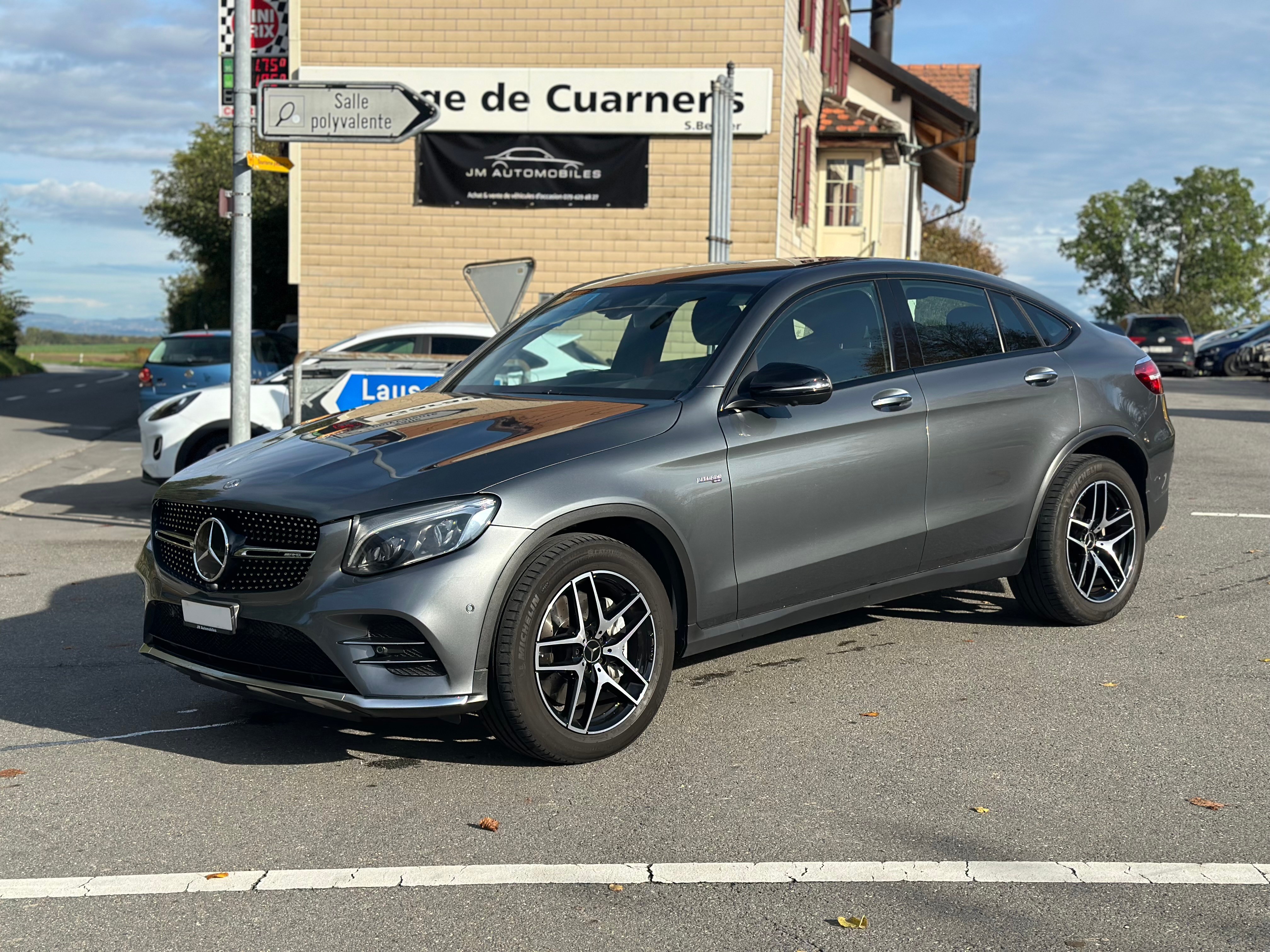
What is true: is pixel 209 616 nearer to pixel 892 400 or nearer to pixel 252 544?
pixel 252 544

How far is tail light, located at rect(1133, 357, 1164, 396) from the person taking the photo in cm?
671

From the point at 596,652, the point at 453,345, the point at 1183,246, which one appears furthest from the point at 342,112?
the point at 1183,246

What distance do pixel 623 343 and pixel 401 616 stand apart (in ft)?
6.02

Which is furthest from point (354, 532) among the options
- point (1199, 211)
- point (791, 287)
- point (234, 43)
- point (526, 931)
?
point (1199, 211)

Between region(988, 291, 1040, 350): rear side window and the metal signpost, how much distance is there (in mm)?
5825

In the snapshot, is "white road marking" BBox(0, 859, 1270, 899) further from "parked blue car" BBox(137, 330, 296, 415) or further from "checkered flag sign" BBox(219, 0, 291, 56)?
"checkered flag sign" BBox(219, 0, 291, 56)

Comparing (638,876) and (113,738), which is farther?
(113,738)

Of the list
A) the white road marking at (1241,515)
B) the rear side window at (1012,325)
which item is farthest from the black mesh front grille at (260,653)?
the white road marking at (1241,515)

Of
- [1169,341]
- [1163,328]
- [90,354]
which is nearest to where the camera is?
[1169,341]

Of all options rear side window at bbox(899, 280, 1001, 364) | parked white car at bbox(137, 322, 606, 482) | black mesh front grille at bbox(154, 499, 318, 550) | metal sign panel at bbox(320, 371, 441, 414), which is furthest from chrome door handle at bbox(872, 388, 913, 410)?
metal sign panel at bbox(320, 371, 441, 414)

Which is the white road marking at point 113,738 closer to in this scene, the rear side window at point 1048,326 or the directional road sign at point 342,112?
the rear side window at point 1048,326

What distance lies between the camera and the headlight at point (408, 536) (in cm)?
425

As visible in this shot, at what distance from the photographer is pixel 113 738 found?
16.2 feet

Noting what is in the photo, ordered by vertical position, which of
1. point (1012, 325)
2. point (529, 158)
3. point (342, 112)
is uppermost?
point (529, 158)
